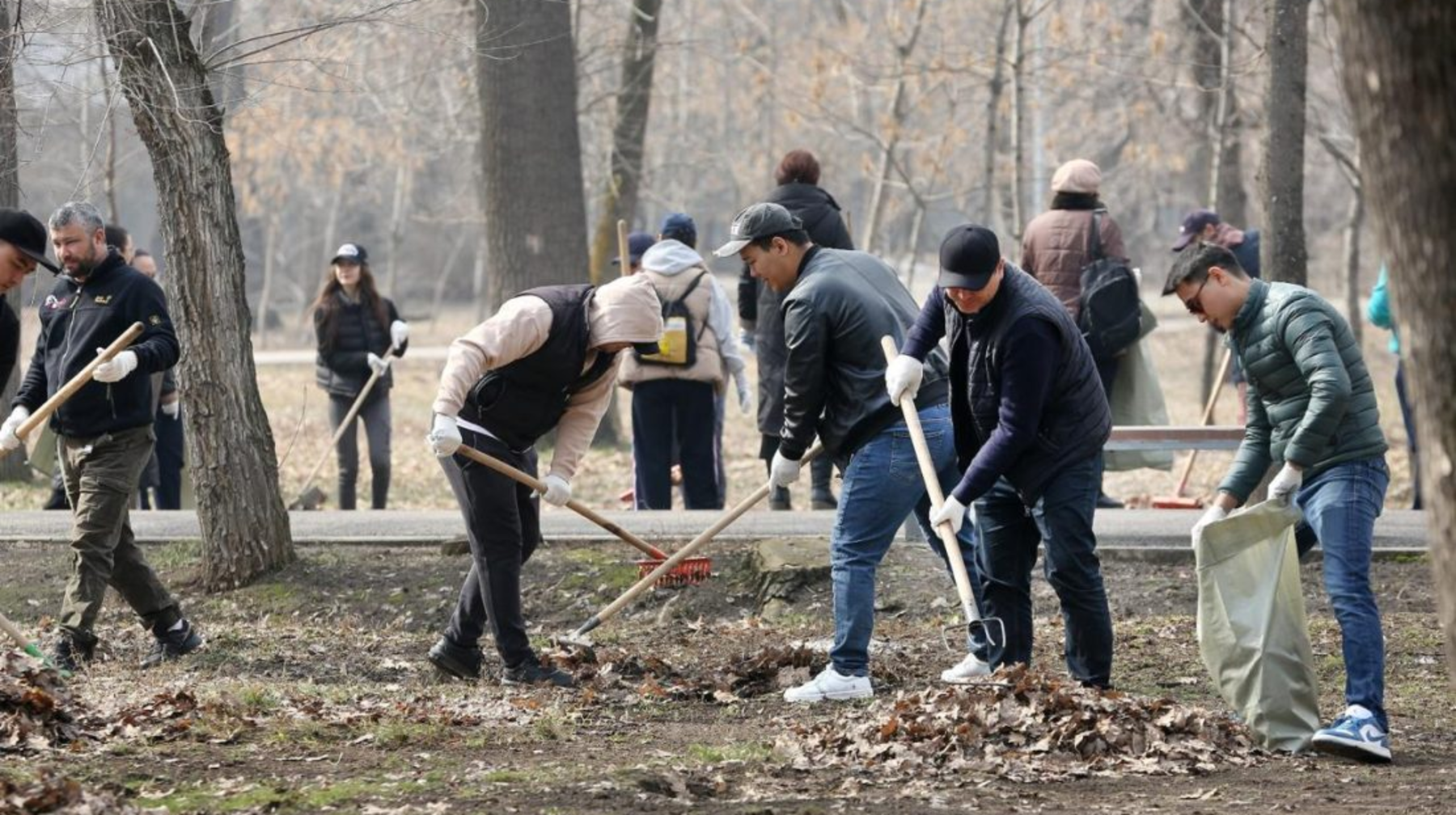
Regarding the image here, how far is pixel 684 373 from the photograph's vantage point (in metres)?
10.8

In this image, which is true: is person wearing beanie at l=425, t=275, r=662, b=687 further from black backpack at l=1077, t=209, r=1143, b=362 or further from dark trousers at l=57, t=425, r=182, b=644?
black backpack at l=1077, t=209, r=1143, b=362

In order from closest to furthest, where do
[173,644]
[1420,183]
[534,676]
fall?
[1420,183] < [534,676] < [173,644]

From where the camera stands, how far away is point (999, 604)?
6.64 m

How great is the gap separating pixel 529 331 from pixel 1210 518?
2.50m

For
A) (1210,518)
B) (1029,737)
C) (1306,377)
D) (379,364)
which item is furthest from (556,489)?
(379,364)

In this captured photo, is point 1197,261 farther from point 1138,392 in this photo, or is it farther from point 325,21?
point 1138,392

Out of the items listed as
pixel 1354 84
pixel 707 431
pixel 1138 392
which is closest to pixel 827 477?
pixel 707 431

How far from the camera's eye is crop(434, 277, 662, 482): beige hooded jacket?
6.69 meters

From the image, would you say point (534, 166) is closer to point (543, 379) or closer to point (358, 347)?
point (358, 347)

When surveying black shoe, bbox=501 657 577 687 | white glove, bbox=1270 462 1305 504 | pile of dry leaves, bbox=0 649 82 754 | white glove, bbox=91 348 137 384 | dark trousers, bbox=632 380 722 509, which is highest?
white glove, bbox=91 348 137 384

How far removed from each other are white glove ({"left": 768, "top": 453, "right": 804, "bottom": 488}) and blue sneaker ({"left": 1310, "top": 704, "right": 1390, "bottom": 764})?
2231mm

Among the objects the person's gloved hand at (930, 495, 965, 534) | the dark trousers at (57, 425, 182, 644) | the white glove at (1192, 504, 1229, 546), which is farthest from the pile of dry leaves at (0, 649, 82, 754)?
the white glove at (1192, 504, 1229, 546)

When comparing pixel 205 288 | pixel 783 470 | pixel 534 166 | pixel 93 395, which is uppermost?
pixel 534 166

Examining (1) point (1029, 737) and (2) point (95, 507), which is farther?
(2) point (95, 507)
